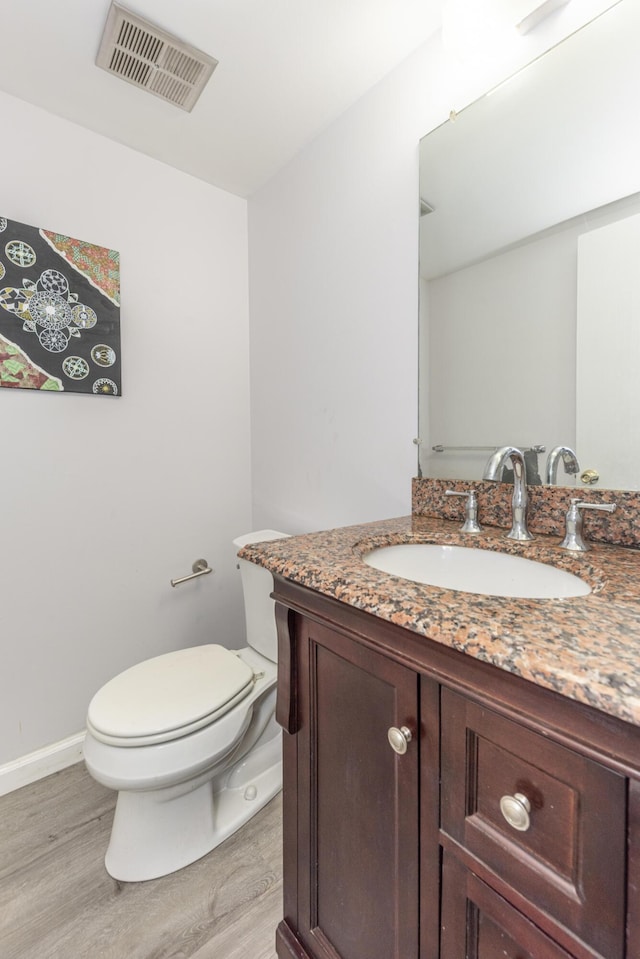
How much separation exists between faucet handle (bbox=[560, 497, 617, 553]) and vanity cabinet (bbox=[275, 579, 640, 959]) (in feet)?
1.52

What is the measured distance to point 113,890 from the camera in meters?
1.11

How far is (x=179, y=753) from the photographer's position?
1.08 meters

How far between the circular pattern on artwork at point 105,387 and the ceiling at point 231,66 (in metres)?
0.91

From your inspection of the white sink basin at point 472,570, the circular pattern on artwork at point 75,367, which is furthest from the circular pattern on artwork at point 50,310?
the white sink basin at point 472,570

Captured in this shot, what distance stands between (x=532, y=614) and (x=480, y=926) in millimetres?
390

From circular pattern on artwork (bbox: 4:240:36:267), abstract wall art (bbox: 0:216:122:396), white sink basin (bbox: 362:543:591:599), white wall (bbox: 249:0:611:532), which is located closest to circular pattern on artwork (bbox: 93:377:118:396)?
abstract wall art (bbox: 0:216:122:396)

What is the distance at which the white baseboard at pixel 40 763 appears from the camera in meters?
1.45

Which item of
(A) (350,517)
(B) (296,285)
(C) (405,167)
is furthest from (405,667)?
(B) (296,285)

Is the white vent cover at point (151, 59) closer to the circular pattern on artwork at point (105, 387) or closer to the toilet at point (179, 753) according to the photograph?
the circular pattern on artwork at point (105, 387)

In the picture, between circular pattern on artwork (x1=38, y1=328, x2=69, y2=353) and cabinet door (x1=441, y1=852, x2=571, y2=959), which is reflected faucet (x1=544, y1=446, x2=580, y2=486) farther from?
circular pattern on artwork (x1=38, y1=328, x2=69, y2=353)

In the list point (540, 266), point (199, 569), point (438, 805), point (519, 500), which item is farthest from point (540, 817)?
point (199, 569)

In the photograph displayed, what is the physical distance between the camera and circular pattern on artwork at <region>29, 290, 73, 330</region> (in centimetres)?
144

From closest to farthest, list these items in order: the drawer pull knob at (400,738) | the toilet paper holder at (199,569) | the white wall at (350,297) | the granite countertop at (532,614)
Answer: the granite countertop at (532,614)
the drawer pull knob at (400,738)
the white wall at (350,297)
the toilet paper holder at (199,569)

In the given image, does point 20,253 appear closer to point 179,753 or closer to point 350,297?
point 350,297
